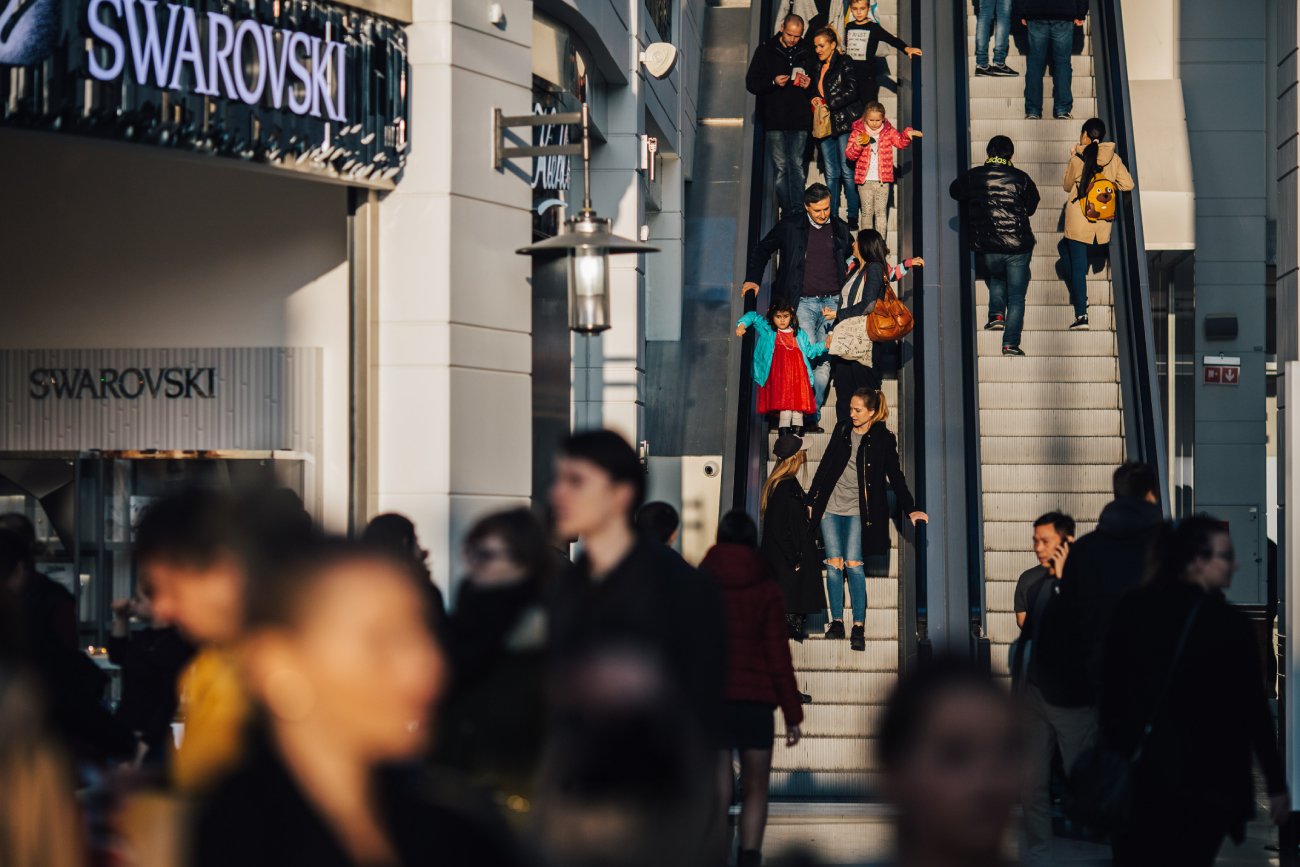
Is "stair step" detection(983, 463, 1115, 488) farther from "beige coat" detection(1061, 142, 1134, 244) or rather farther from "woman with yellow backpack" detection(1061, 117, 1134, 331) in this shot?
"beige coat" detection(1061, 142, 1134, 244)

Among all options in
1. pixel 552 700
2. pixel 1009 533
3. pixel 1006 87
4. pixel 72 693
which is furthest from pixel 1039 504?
pixel 552 700

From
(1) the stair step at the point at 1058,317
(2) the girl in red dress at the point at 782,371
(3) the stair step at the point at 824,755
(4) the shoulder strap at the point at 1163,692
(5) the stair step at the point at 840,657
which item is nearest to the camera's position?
(4) the shoulder strap at the point at 1163,692

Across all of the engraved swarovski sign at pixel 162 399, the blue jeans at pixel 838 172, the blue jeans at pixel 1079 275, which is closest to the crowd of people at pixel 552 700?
the engraved swarovski sign at pixel 162 399

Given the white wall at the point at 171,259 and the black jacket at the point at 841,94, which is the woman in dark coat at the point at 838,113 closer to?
the black jacket at the point at 841,94

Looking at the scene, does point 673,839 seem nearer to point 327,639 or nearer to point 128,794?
point 327,639

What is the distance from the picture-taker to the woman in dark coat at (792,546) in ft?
40.5

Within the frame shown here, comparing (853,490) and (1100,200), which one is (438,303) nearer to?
(853,490)

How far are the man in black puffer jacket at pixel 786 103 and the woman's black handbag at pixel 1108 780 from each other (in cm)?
1072

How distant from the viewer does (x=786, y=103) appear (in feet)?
52.9

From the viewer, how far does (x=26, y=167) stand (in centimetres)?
1010

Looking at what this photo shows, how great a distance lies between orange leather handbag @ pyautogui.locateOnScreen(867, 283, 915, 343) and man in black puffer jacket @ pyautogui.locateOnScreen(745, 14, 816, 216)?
262 centimetres

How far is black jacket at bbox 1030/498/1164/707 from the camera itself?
830cm

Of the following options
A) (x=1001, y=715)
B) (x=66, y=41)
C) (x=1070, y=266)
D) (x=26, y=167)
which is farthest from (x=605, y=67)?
(x=1001, y=715)

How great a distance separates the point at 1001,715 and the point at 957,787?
4.6 inches
